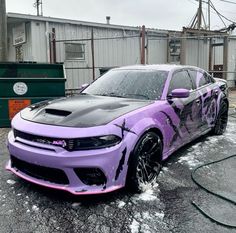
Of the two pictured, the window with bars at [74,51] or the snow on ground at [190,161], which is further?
the window with bars at [74,51]

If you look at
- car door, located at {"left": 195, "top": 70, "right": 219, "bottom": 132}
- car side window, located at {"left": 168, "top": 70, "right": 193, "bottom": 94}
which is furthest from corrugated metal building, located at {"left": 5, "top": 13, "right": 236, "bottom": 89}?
car side window, located at {"left": 168, "top": 70, "right": 193, "bottom": 94}

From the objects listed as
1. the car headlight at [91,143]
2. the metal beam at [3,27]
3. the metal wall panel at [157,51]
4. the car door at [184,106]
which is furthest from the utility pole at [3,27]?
the car headlight at [91,143]

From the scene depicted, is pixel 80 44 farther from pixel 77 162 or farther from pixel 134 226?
pixel 134 226

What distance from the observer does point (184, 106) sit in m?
4.69

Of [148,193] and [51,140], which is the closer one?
[51,140]

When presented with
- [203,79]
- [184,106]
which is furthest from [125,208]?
[203,79]

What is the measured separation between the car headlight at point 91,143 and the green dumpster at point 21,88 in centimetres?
399

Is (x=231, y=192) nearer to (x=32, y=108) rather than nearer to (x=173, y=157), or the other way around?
(x=173, y=157)

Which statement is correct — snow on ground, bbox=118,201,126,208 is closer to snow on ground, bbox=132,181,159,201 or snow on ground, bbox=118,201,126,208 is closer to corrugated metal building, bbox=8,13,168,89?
snow on ground, bbox=132,181,159,201

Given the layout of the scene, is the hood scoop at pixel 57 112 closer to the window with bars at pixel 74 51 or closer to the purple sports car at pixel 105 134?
the purple sports car at pixel 105 134

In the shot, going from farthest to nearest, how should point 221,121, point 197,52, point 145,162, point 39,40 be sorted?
point 197,52 → point 39,40 → point 221,121 → point 145,162

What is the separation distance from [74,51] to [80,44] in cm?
37

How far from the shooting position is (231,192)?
12.2 feet

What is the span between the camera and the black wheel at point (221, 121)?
6.30 m
